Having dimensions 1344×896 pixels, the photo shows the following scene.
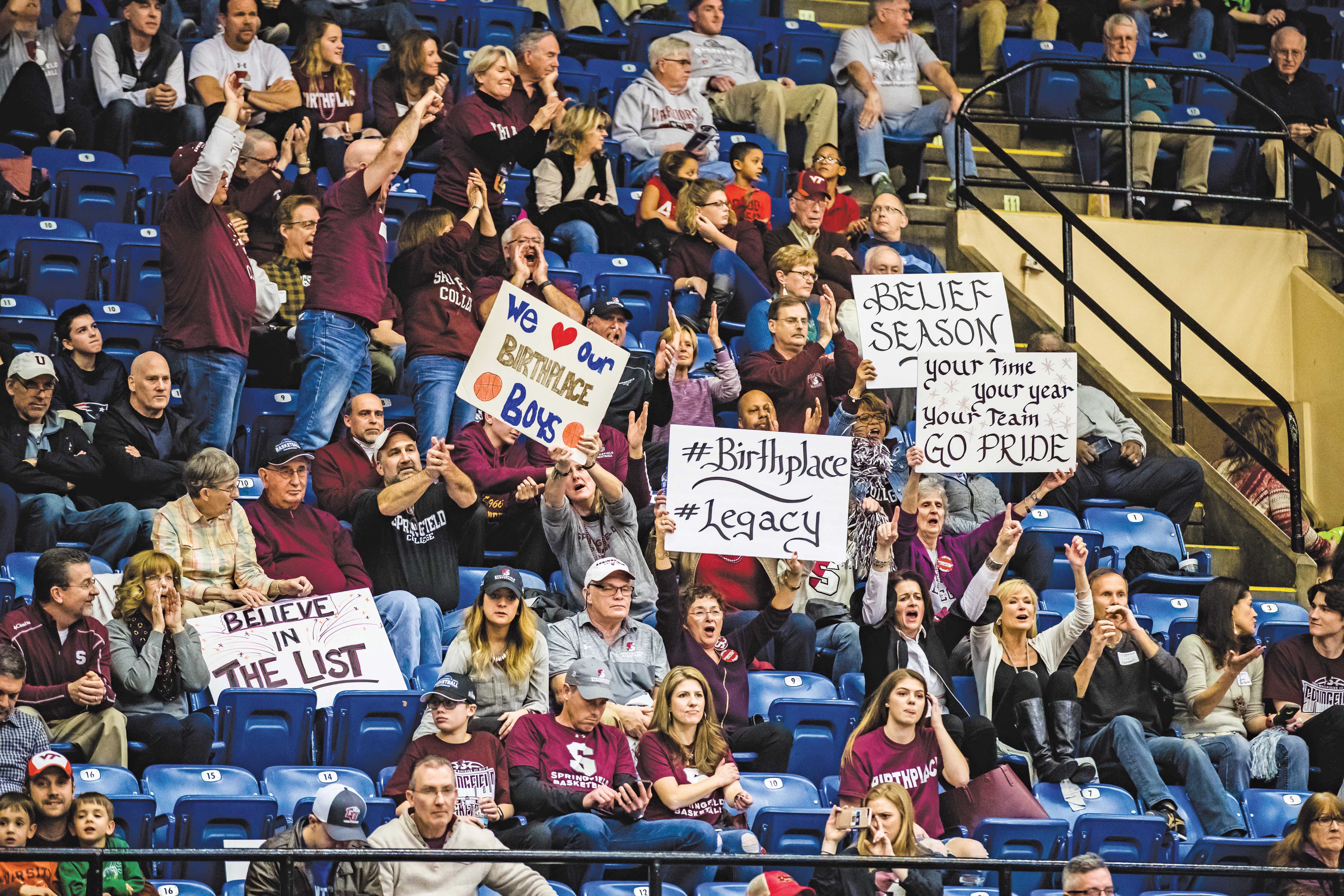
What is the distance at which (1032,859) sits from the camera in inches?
281

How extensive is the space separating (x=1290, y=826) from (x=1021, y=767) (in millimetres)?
1063

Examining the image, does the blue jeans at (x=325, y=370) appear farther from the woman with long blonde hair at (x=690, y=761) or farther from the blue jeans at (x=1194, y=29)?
the blue jeans at (x=1194, y=29)

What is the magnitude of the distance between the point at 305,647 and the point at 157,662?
671 millimetres

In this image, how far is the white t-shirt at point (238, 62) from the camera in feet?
35.1

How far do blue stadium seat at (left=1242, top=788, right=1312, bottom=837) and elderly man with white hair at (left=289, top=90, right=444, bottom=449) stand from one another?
4244mm

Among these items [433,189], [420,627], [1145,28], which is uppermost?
[1145,28]

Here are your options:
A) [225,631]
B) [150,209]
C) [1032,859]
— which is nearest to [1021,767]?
[1032,859]

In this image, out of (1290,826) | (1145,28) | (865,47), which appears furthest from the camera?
(1145,28)

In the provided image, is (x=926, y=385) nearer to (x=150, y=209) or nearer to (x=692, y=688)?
(x=692, y=688)

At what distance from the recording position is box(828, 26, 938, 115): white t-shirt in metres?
12.0

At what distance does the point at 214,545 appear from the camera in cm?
774

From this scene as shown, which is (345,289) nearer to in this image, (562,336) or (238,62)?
(562,336)

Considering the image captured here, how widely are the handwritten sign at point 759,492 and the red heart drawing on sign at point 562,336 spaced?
0.58 m

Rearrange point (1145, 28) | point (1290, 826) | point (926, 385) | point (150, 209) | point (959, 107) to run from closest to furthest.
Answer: point (1290, 826)
point (926, 385)
point (150, 209)
point (959, 107)
point (1145, 28)
